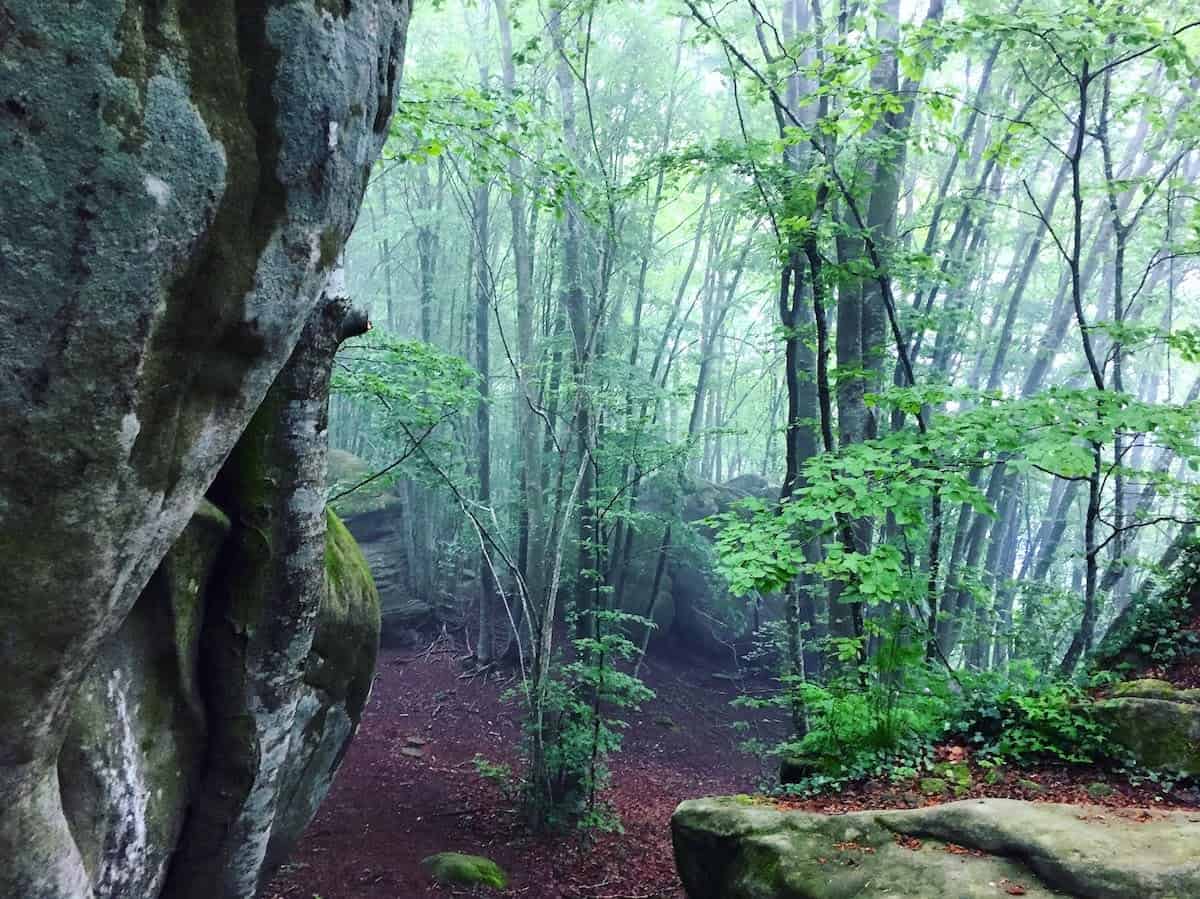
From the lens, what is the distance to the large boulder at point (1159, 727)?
3.86m

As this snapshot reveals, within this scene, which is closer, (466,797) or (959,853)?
(959,853)

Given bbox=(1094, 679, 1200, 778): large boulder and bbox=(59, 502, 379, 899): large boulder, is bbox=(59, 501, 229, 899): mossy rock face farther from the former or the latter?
bbox=(1094, 679, 1200, 778): large boulder

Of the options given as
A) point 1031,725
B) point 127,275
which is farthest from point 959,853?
point 127,275

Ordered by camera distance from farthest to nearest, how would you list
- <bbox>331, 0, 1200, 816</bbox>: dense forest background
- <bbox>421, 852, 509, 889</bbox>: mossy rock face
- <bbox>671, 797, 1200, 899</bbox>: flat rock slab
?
<bbox>421, 852, 509, 889</bbox>: mossy rock face
<bbox>331, 0, 1200, 816</bbox>: dense forest background
<bbox>671, 797, 1200, 899</bbox>: flat rock slab

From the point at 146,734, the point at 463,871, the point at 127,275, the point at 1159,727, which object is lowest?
the point at 463,871

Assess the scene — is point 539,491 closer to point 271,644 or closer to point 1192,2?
point 271,644

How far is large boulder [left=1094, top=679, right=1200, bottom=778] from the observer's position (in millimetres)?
3859

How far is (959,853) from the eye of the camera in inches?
127

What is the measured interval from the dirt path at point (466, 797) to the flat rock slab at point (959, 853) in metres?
2.59

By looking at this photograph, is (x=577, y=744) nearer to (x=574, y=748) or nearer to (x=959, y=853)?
(x=574, y=748)

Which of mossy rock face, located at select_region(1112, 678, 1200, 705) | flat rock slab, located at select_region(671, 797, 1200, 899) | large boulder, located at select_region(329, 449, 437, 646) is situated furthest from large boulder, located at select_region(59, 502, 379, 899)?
large boulder, located at select_region(329, 449, 437, 646)

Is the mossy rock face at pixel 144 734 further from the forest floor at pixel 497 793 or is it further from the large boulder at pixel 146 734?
the forest floor at pixel 497 793

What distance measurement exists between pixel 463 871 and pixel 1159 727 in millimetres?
5164

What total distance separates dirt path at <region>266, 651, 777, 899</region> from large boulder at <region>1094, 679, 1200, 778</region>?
3.55m
